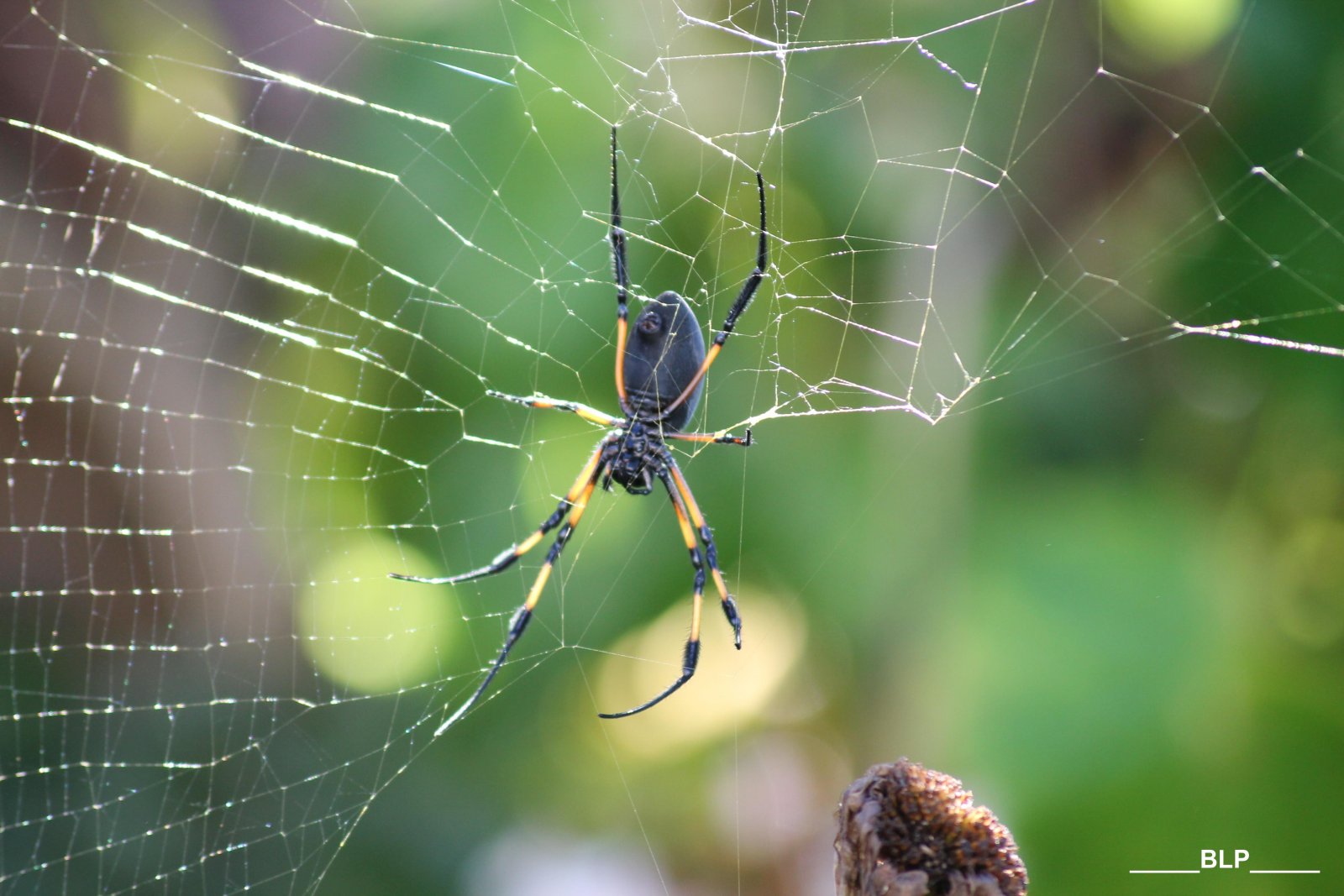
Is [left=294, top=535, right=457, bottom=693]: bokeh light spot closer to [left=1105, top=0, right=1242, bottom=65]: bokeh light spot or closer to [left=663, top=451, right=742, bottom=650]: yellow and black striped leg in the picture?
[left=663, top=451, right=742, bottom=650]: yellow and black striped leg

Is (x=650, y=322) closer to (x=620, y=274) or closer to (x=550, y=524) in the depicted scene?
(x=620, y=274)

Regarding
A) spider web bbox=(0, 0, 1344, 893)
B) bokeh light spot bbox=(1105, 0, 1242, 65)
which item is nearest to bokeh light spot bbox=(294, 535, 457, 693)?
spider web bbox=(0, 0, 1344, 893)

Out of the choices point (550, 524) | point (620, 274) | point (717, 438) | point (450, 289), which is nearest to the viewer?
point (620, 274)

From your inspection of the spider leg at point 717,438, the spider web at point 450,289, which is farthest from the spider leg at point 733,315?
the spider web at point 450,289

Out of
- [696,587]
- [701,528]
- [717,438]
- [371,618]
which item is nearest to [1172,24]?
[717,438]

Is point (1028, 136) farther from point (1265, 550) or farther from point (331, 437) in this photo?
point (331, 437)

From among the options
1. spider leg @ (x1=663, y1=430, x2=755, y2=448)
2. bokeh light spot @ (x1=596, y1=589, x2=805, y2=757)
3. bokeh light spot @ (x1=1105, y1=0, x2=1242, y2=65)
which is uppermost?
bokeh light spot @ (x1=1105, y1=0, x2=1242, y2=65)
